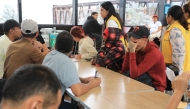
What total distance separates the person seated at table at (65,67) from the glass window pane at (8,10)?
403 cm

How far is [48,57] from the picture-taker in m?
2.05

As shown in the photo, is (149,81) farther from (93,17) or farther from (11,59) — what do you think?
(93,17)

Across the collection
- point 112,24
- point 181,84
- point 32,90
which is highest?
point 112,24

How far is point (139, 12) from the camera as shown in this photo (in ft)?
26.1

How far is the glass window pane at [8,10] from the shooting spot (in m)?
5.56

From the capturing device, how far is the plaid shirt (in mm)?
2877

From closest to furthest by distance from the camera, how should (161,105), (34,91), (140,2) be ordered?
1. (34,91)
2. (161,105)
3. (140,2)

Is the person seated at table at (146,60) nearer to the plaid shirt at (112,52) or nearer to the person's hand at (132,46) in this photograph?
the person's hand at (132,46)

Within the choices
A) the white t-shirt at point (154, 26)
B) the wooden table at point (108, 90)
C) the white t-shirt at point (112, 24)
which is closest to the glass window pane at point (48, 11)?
the white t-shirt at point (154, 26)

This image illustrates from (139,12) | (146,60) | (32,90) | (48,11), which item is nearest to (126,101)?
(146,60)

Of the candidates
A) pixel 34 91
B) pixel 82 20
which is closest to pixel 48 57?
pixel 34 91

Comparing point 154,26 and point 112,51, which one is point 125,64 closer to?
point 112,51

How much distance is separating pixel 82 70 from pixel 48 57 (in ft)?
2.63

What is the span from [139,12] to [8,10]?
14.1ft
